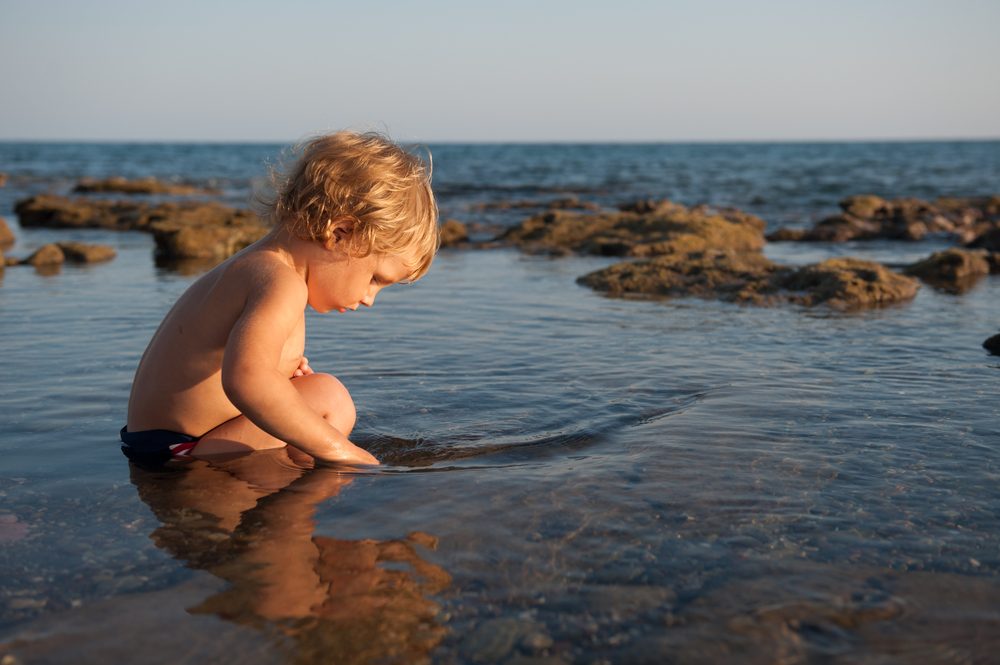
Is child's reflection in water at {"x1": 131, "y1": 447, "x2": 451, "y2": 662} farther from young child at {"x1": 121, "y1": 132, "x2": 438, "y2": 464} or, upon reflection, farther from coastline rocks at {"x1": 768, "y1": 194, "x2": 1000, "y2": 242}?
coastline rocks at {"x1": 768, "y1": 194, "x2": 1000, "y2": 242}

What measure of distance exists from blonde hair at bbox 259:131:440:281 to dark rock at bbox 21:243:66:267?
25.2 feet

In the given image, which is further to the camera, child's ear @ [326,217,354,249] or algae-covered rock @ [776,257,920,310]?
algae-covered rock @ [776,257,920,310]

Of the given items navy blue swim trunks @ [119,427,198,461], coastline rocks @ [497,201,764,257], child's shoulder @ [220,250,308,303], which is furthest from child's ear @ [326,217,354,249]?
coastline rocks @ [497,201,764,257]

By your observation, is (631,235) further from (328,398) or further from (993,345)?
(328,398)

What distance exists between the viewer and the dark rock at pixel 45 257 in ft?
32.0

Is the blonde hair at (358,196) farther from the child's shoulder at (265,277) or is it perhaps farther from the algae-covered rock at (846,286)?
the algae-covered rock at (846,286)

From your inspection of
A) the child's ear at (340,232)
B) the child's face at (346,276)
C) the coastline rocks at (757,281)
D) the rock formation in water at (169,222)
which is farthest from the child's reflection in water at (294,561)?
the rock formation in water at (169,222)

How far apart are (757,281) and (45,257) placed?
284 inches

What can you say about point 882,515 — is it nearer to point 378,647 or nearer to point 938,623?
point 938,623

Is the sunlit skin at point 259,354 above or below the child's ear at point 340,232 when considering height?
below

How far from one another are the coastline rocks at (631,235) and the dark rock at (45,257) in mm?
5471

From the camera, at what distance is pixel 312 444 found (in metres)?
3.05

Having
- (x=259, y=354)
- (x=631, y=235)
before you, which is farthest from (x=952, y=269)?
(x=259, y=354)

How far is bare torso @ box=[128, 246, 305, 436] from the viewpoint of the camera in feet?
9.91
